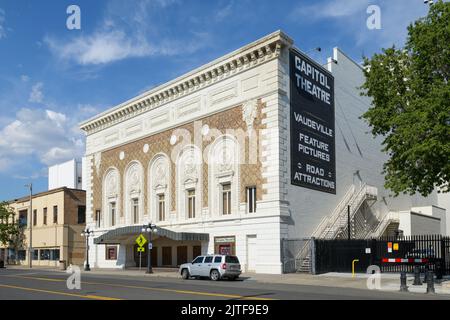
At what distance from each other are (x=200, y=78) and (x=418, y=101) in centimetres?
2103

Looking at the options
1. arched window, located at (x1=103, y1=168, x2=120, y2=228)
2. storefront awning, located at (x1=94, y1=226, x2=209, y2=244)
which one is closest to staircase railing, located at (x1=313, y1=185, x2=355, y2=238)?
storefront awning, located at (x1=94, y1=226, x2=209, y2=244)

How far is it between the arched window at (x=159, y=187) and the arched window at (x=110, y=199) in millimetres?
5846

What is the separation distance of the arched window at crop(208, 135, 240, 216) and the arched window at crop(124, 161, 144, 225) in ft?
31.6

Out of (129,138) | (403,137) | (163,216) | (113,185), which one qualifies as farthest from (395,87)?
(113,185)

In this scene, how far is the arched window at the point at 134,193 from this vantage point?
47.0m

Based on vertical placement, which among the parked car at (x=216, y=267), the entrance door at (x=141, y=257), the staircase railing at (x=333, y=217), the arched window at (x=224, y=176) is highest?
the arched window at (x=224, y=176)

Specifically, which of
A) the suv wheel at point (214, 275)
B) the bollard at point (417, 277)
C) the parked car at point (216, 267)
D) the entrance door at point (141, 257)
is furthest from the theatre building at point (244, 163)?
the bollard at point (417, 277)

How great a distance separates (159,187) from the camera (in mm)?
45000

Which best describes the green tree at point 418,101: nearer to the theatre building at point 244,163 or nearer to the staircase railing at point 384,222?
the theatre building at point 244,163

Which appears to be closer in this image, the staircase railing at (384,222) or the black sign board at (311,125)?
the black sign board at (311,125)

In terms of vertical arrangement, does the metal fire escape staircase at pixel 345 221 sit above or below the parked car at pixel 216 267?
above

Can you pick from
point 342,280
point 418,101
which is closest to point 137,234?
point 342,280

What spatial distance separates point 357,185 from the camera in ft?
150

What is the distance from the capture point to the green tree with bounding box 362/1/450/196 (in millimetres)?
22766
